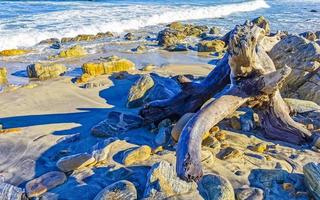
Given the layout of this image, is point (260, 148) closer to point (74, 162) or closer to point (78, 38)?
point (74, 162)

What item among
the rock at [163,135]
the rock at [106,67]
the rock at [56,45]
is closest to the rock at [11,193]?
the rock at [163,135]

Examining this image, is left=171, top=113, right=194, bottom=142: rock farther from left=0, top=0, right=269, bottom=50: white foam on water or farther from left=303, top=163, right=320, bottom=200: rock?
left=0, top=0, right=269, bottom=50: white foam on water

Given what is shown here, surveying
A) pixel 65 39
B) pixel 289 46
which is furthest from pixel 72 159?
pixel 65 39

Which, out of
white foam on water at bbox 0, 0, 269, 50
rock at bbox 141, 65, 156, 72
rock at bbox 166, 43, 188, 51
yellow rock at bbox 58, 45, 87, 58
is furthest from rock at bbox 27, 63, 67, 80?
white foam on water at bbox 0, 0, 269, 50

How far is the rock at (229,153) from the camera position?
163 inches

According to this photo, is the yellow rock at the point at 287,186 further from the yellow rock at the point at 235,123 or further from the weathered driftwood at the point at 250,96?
the yellow rock at the point at 235,123

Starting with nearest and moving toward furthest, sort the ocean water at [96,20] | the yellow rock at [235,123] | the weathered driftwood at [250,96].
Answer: the weathered driftwood at [250,96], the yellow rock at [235,123], the ocean water at [96,20]

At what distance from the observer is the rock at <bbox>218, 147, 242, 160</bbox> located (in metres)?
4.13

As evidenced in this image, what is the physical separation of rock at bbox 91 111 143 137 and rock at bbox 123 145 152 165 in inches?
34.9

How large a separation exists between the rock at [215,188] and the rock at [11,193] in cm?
170

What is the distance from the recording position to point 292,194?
3.53 metres

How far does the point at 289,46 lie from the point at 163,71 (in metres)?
3.25

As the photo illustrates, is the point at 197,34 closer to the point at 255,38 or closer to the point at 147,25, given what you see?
the point at 147,25

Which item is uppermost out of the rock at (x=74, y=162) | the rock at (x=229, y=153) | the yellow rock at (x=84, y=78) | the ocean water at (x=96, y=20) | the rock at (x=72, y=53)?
the rock at (x=74, y=162)
